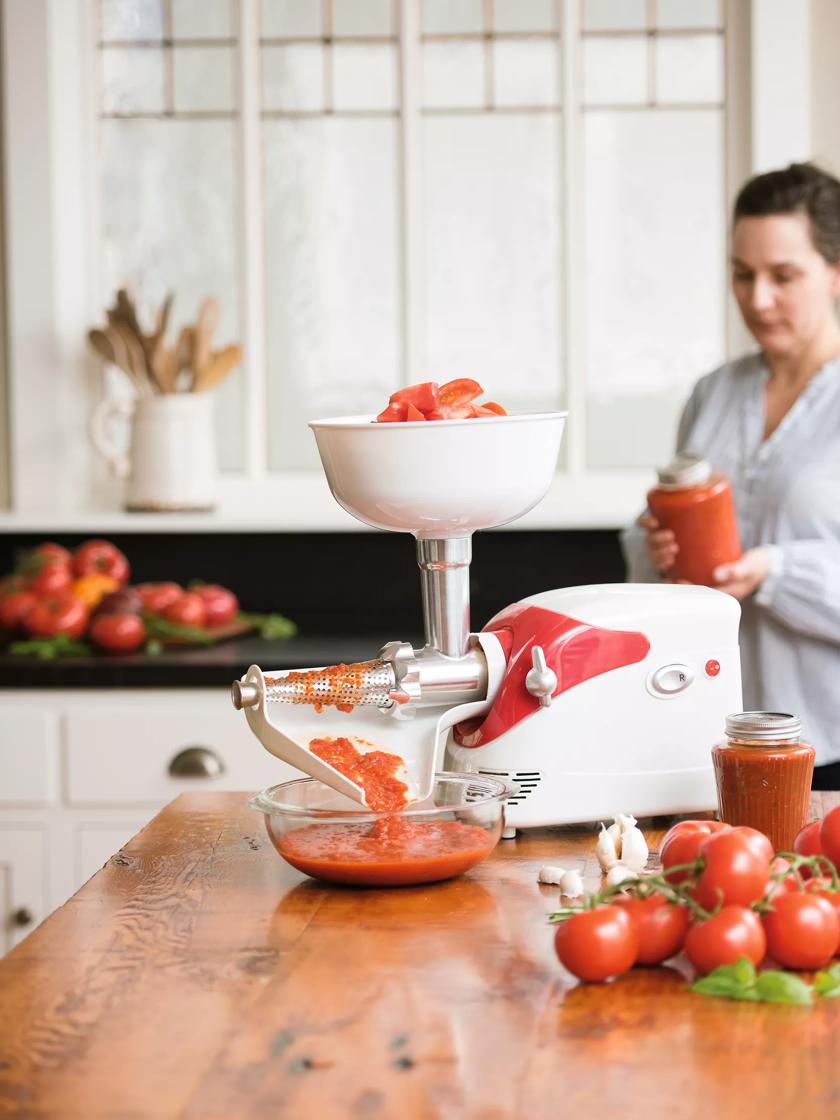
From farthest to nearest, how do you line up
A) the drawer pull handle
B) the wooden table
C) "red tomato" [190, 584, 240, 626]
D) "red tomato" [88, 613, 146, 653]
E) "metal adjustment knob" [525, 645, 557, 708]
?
"red tomato" [190, 584, 240, 626]
"red tomato" [88, 613, 146, 653]
the drawer pull handle
"metal adjustment knob" [525, 645, 557, 708]
the wooden table

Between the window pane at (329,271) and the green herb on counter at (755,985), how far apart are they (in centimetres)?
257

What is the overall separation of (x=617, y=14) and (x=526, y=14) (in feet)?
0.69

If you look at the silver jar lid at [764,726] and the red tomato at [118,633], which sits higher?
the silver jar lid at [764,726]

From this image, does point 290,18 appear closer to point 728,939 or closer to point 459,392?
point 459,392

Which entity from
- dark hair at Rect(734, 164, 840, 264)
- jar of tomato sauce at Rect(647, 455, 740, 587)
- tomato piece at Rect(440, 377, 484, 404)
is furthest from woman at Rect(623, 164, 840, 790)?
Result: tomato piece at Rect(440, 377, 484, 404)

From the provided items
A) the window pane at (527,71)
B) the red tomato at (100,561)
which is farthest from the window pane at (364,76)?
the red tomato at (100,561)

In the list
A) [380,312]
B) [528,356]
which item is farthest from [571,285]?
[380,312]

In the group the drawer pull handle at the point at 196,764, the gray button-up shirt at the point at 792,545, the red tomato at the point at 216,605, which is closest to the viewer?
the gray button-up shirt at the point at 792,545

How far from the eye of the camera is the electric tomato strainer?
1.47 metres

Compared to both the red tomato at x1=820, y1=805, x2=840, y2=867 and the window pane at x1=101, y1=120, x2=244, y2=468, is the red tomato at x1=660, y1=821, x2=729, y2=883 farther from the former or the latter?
the window pane at x1=101, y1=120, x2=244, y2=468

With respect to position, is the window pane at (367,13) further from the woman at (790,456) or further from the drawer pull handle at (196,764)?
the drawer pull handle at (196,764)

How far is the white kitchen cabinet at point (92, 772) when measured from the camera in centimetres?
294

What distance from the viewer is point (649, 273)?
11.7 feet

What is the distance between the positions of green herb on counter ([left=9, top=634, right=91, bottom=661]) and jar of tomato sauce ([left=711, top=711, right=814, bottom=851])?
185 centimetres
